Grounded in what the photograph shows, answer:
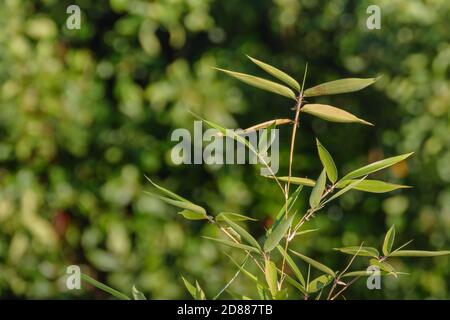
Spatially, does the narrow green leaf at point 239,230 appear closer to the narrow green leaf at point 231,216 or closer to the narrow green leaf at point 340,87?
the narrow green leaf at point 231,216

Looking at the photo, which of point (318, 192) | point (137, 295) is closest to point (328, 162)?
point (318, 192)

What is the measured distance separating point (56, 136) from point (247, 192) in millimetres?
642

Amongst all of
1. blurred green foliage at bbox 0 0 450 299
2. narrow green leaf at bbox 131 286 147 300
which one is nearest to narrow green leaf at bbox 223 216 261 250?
narrow green leaf at bbox 131 286 147 300

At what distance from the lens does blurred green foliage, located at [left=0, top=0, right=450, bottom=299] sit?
2.85 m

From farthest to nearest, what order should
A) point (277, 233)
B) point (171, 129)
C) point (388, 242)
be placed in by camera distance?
1. point (171, 129)
2. point (388, 242)
3. point (277, 233)

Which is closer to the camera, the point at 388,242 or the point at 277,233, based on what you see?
the point at 277,233

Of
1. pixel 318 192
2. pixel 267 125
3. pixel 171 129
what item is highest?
pixel 171 129

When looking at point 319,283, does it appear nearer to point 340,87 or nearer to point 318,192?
point 318,192

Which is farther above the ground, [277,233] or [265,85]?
[265,85]

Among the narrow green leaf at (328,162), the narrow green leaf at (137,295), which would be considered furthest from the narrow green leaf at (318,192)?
the narrow green leaf at (137,295)

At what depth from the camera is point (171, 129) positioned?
286 centimetres

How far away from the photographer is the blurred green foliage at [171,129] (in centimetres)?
285

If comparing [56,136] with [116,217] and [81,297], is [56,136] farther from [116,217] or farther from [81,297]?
[81,297]
